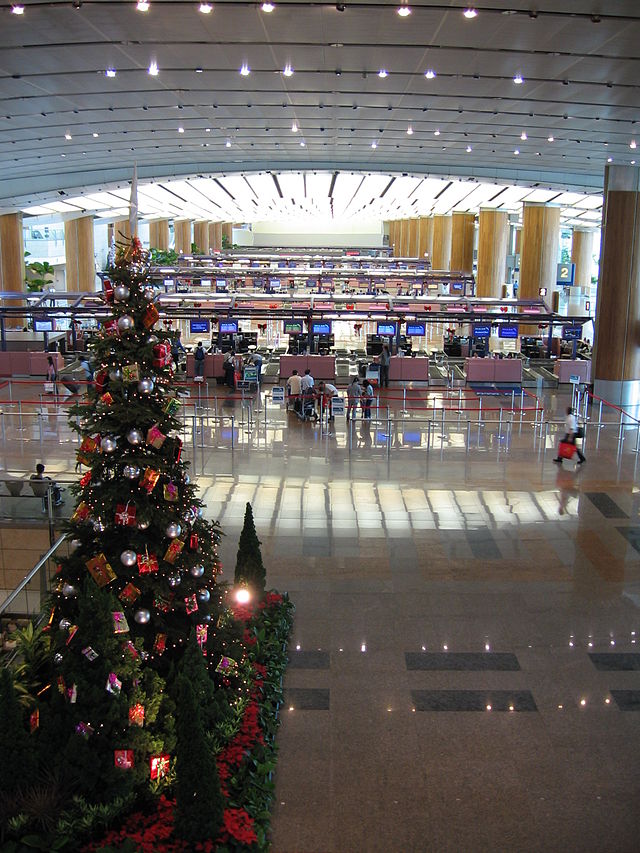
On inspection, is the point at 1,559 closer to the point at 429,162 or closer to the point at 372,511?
the point at 372,511

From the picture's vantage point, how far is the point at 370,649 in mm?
8570

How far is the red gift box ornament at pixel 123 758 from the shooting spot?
591 centimetres

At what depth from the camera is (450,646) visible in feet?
28.3

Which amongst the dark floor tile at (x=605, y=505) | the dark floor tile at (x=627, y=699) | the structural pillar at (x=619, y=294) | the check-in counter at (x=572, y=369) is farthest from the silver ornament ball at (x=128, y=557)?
the check-in counter at (x=572, y=369)

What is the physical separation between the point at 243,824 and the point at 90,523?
2.42 metres

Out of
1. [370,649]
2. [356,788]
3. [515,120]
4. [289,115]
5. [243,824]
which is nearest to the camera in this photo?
[243,824]

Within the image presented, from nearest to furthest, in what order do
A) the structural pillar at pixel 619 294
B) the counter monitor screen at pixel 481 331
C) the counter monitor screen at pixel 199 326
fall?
the structural pillar at pixel 619 294
the counter monitor screen at pixel 481 331
the counter monitor screen at pixel 199 326

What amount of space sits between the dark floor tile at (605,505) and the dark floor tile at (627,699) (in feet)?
18.0

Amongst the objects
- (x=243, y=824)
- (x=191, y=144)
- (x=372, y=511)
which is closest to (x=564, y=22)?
(x=372, y=511)

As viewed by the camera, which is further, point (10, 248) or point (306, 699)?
point (10, 248)

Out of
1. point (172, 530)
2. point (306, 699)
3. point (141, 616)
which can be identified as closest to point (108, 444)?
point (172, 530)

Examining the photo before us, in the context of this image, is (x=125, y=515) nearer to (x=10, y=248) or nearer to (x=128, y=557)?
(x=128, y=557)

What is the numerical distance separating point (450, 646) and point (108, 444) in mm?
4216

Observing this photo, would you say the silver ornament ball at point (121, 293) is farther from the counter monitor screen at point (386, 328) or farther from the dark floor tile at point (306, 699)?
the counter monitor screen at point (386, 328)
